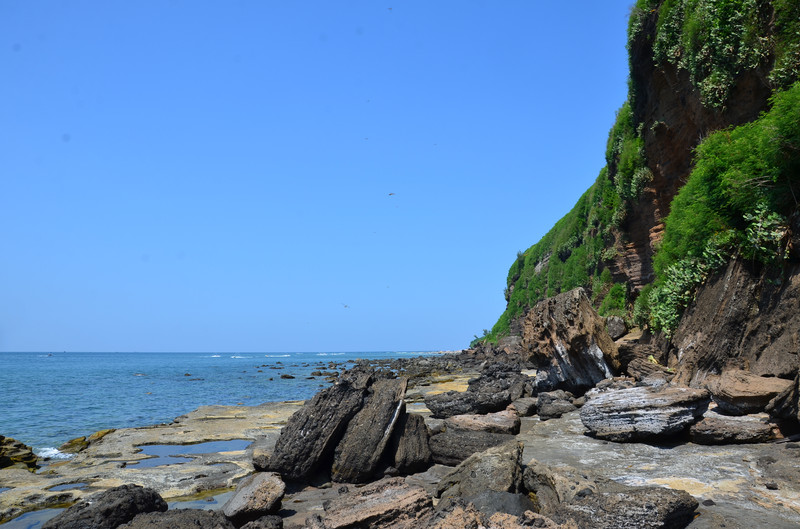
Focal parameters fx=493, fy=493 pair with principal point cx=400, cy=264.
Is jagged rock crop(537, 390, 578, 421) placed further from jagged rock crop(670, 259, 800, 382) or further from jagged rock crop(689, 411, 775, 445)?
jagged rock crop(689, 411, 775, 445)

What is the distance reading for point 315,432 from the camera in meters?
10.4

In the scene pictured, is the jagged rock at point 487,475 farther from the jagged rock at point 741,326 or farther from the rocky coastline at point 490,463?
the jagged rock at point 741,326

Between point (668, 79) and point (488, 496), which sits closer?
point (488, 496)

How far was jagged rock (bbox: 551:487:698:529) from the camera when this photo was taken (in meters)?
5.76

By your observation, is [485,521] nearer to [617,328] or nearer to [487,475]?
[487,475]

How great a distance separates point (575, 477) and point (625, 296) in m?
23.1

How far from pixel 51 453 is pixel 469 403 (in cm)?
1250

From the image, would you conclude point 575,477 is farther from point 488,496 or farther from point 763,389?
point 763,389

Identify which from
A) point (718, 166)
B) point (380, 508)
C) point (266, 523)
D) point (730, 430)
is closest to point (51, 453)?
point (266, 523)

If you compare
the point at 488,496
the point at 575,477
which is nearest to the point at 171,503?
the point at 488,496

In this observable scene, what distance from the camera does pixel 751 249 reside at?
10758 mm

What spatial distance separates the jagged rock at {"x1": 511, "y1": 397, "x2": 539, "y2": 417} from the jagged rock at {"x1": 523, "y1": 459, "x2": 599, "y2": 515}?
23.5ft

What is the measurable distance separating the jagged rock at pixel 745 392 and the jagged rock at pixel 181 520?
880cm

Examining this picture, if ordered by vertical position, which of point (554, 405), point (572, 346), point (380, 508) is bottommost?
point (380, 508)
